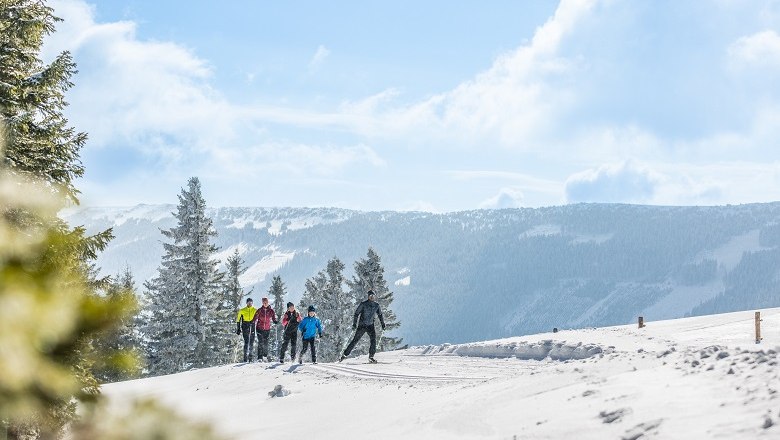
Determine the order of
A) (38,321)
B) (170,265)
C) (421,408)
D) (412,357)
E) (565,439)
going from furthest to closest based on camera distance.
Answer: (170,265) < (412,357) < (421,408) < (565,439) < (38,321)

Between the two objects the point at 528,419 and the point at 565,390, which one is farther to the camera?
the point at 565,390

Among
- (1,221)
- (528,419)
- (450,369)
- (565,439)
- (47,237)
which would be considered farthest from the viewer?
(450,369)

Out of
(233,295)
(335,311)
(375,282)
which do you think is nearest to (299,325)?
(375,282)

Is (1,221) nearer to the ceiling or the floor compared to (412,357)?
nearer to the ceiling

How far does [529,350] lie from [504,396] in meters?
13.5

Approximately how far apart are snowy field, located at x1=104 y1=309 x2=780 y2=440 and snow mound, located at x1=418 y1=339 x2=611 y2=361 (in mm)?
132

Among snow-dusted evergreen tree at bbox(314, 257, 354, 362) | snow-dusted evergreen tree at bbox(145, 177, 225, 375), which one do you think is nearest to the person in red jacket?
snow-dusted evergreen tree at bbox(145, 177, 225, 375)

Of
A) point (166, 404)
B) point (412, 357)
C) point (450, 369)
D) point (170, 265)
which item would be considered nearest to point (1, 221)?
point (166, 404)

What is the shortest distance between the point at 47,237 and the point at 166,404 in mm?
420

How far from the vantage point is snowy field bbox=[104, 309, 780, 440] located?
778 centimetres

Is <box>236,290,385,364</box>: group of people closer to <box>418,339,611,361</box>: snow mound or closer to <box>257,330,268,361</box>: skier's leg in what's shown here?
<box>257,330,268,361</box>: skier's leg

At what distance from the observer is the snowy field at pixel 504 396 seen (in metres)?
7.78

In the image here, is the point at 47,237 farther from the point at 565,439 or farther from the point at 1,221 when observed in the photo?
the point at 565,439

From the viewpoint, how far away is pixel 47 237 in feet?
4.88
